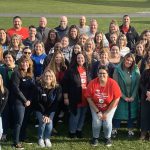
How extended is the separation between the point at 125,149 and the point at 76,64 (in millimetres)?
2215

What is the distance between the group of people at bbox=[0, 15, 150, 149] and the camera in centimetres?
813

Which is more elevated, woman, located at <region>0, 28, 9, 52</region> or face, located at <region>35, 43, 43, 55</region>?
woman, located at <region>0, 28, 9, 52</region>

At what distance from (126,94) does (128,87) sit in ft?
0.59

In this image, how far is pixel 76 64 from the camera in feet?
28.4

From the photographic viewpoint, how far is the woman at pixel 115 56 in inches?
357

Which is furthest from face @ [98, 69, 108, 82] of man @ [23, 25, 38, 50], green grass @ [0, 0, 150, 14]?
green grass @ [0, 0, 150, 14]

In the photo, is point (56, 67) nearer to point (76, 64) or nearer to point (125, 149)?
point (76, 64)

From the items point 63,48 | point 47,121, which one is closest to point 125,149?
point 47,121

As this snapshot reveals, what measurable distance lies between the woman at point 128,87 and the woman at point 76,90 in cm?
77

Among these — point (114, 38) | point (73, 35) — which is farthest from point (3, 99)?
point (114, 38)

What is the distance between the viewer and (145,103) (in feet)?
27.9

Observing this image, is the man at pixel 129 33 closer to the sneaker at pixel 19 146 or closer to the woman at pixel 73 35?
the woman at pixel 73 35

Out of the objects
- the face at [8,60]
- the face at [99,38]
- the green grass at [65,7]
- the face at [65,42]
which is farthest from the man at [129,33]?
the green grass at [65,7]

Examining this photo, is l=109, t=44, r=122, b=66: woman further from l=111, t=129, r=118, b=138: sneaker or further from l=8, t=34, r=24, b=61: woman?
l=8, t=34, r=24, b=61: woman
